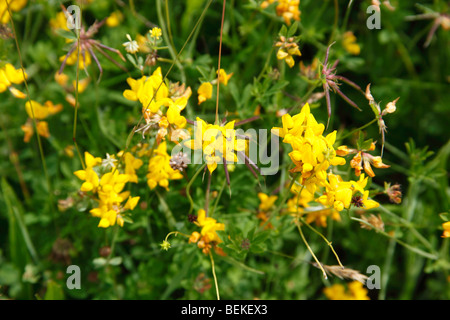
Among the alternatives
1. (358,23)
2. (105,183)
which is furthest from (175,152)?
(358,23)

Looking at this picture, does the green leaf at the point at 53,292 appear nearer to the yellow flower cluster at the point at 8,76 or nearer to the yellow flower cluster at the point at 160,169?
the yellow flower cluster at the point at 160,169

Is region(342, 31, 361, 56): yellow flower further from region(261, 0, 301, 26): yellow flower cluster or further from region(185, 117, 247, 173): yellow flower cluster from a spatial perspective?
region(185, 117, 247, 173): yellow flower cluster

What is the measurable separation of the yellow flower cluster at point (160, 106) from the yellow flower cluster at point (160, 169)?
0.17m

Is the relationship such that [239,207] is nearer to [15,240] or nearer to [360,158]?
[360,158]

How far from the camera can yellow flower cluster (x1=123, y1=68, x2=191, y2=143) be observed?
1.84 meters

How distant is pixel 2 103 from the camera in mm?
2875

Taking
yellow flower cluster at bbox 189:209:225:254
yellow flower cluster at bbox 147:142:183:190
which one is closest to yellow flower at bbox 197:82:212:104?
yellow flower cluster at bbox 147:142:183:190

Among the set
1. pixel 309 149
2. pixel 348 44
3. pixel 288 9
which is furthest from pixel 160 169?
pixel 348 44

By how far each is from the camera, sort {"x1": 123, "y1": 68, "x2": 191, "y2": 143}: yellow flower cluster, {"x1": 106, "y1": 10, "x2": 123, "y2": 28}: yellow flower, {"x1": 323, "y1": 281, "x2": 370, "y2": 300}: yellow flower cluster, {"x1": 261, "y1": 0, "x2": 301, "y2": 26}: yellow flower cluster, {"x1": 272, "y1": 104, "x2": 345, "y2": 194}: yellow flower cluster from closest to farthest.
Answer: {"x1": 272, "y1": 104, "x2": 345, "y2": 194}: yellow flower cluster, {"x1": 123, "y1": 68, "x2": 191, "y2": 143}: yellow flower cluster, {"x1": 261, "y1": 0, "x2": 301, "y2": 26}: yellow flower cluster, {"x1": 323, "y1": 281, "x2": 370, "y2": 300}: yellow flower cluster, {"x1": 106, "y1": 10, "x2": 123, "y2": 28}: yellow flower

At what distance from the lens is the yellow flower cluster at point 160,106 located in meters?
1.84

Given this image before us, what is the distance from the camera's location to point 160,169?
2123 millimetres

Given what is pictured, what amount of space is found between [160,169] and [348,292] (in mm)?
1774

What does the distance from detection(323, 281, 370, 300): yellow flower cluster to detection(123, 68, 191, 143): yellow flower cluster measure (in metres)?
1.73

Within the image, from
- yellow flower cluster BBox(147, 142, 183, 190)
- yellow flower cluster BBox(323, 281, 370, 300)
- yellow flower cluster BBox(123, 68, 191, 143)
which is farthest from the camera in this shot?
yellow flower cluster BBox(323, 281, 370, 300)
